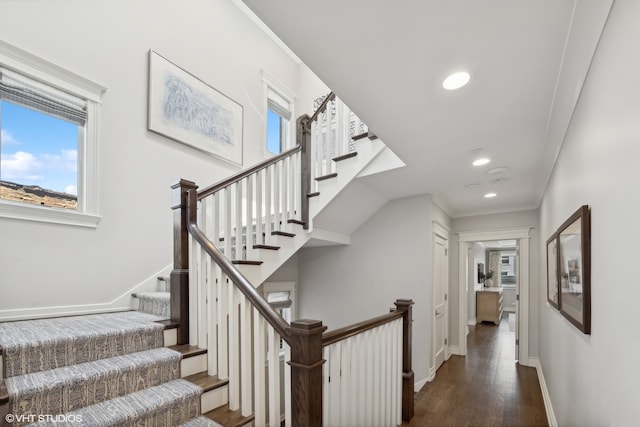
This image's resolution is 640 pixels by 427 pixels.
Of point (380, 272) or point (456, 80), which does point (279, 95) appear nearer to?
point (380, 272)

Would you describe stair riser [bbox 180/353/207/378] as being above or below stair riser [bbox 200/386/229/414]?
above

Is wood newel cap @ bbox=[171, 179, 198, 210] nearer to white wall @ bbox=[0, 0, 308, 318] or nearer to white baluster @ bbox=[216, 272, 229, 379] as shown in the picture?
white baluster @ bbox=[216, 272, 229, 379]

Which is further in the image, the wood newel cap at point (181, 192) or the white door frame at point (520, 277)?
the white door frame at point (520, 277)

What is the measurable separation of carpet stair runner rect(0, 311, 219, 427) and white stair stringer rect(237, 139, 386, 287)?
1081mm

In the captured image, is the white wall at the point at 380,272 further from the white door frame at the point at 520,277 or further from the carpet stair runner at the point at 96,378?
the carpet stair runner at the point at 96,378

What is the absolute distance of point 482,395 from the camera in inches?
148

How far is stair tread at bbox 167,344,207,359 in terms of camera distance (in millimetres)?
2168

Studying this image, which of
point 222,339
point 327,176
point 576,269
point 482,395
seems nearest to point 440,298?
point 482,395

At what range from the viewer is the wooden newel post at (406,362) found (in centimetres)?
306

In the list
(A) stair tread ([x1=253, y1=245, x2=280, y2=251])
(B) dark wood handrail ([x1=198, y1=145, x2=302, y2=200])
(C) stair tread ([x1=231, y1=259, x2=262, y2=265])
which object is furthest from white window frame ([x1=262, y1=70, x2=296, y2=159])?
(C) stair tread ([x1=231, y1=259, x2=262, y2=265])

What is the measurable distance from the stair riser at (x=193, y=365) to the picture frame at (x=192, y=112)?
2.56 meters

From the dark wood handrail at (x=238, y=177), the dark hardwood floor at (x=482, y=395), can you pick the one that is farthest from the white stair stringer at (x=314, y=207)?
the dark hardwood floor at (x=482, y=395)

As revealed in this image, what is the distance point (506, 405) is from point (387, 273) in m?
1.98

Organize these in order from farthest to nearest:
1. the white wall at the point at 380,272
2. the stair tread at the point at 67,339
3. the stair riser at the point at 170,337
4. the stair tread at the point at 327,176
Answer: the white wall at the point at 380,272
the stair tread at the point at 327,176
the stair riser at the point at 170,337
the stair tread at the point at 67,339
